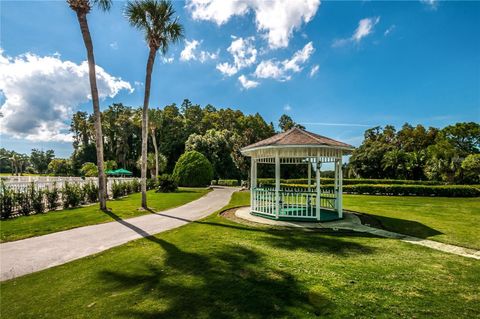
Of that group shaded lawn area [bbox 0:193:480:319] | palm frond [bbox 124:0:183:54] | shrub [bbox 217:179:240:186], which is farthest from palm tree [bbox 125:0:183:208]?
shrub [bbox 217:179:240:186]

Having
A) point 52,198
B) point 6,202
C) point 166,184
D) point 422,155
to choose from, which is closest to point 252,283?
point 6,202

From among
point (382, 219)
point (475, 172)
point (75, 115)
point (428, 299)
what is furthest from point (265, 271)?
point (75, 115)

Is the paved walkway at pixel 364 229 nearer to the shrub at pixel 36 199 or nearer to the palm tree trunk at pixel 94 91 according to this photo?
the palm tree trunk at pixel 94 91

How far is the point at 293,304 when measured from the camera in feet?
12.1

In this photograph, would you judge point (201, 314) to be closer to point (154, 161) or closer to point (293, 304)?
point (293, 304)

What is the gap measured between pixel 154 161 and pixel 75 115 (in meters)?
32.9

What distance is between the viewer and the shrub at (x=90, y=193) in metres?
14.6

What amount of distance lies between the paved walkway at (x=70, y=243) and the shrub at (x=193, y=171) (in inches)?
783

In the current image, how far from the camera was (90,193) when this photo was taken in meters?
14.7

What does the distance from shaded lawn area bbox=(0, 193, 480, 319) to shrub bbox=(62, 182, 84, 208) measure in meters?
8.18

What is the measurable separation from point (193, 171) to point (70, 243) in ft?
76.5

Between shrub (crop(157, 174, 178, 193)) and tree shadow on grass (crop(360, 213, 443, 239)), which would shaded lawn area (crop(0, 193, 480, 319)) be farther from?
shrub (crop(157, 174, 178, 193))

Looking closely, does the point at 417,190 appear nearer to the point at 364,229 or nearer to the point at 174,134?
the point at 364,229

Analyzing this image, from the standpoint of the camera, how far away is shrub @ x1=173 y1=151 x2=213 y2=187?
99.3ft
